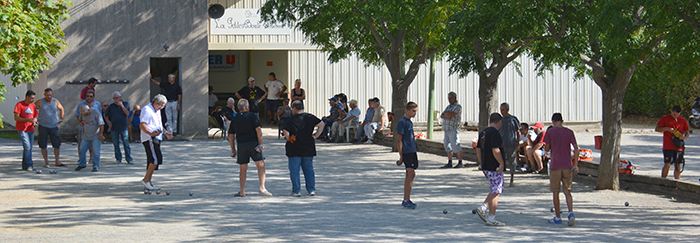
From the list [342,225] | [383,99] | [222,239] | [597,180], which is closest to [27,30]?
[222,239]

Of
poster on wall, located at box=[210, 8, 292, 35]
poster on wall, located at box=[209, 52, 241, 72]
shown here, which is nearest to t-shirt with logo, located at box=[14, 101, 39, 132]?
poster on wall, located at box=[210, 8, 292, 35]

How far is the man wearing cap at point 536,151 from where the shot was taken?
42.9 feet

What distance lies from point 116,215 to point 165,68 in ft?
49.5

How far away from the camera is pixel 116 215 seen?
8.81m

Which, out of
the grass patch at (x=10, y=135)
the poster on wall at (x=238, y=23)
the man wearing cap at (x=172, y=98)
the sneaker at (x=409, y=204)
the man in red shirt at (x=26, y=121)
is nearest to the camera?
the sneaker at (x=409, y=204)

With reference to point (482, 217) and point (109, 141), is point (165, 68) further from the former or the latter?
point (482, 217)

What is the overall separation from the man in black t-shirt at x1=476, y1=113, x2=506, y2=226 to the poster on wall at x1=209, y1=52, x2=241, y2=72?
2041cm

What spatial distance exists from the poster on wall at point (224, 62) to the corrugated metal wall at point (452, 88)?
3649 millimetres

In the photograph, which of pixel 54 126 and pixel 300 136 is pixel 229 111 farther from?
pixel 300 136

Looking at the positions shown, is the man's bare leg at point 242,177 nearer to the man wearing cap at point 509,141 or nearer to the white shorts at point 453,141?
the man wearing cap at point 509,141

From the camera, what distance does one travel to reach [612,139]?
11.3 metres

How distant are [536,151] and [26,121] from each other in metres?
9.85

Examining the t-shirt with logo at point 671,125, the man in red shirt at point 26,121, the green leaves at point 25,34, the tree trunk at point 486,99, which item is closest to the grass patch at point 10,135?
the man in red shirt at point 26,121

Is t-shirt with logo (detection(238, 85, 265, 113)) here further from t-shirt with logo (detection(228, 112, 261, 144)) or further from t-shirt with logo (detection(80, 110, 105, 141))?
t-shirt with logo (detection(228, 112, 261, 144))
